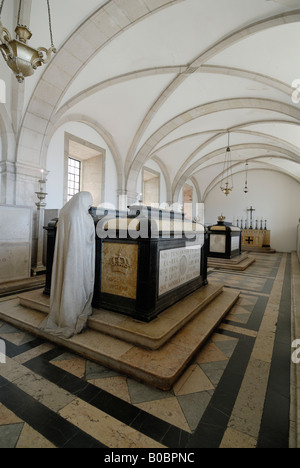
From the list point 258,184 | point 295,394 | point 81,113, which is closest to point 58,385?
point 295,394

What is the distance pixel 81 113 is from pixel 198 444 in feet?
27.4

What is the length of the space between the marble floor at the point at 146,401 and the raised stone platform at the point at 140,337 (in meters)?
0.08

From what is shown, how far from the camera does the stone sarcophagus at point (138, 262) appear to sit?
235 cm

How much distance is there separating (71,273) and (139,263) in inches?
27.7

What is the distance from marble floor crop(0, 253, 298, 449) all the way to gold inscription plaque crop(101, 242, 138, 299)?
781mm

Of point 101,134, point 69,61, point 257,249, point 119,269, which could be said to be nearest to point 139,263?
point 119,269

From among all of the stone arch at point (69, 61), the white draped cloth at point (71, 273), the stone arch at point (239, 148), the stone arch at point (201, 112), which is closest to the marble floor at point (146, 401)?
the white draped cloth at point (71, 273)

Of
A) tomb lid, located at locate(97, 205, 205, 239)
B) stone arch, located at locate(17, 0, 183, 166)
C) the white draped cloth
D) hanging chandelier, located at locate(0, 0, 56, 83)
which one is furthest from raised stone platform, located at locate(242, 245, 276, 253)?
hanging chandelier, located at locate(0, 0, 56, 83)

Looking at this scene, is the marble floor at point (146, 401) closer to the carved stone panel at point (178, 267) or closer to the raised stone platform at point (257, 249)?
the carved stone panel at point (178, 267)

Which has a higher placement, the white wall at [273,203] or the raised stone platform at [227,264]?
the white wall at [273,203]

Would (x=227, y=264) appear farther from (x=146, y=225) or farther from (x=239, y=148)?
(x=239, y=148)

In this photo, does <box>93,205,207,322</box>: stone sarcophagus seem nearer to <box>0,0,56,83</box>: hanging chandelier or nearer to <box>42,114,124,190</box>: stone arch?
<box>0,0,56,83</box>: hanging chandelier

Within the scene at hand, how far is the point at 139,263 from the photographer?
7.83 ft

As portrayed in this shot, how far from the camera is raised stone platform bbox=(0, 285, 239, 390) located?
1.78 meters
